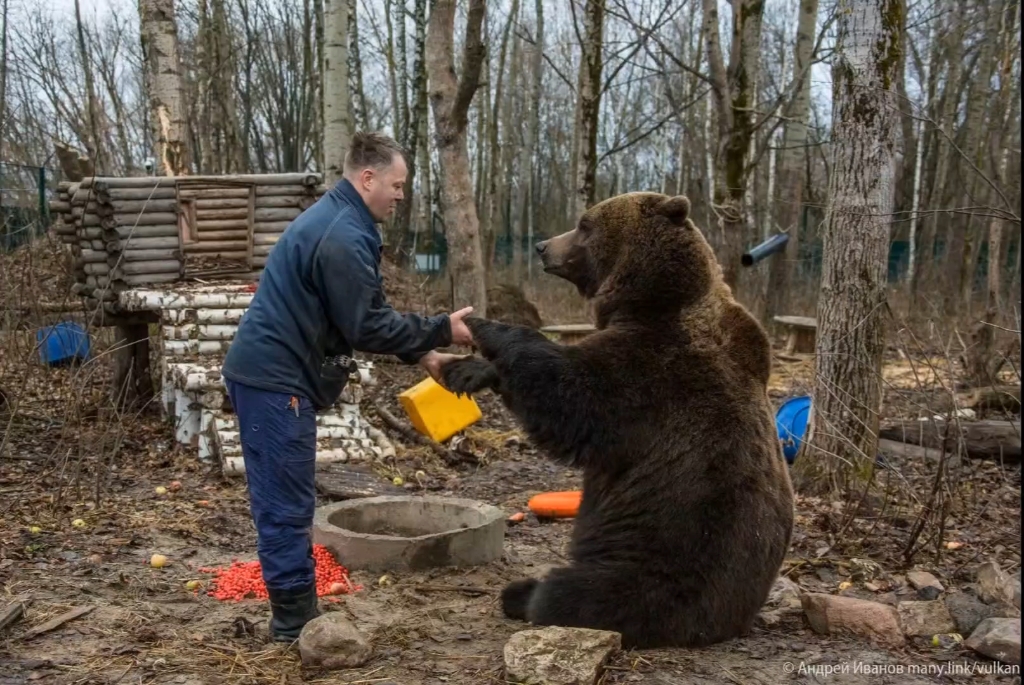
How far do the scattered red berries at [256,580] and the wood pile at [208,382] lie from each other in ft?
8.74

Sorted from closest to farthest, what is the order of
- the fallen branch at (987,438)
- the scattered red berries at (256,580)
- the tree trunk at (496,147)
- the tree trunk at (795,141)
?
the scattered red berries at (256,580) < the fallen branch at (987,438) < the tree trunk at (795,141) < the tree trunk at (496,147)

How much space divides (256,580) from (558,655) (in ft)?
7.18

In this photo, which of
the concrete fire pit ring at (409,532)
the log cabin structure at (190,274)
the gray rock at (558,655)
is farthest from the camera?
the log cabin structure at (190,274)

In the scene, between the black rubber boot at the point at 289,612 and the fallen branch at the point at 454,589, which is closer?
the black rubber boot at the point at 289,612

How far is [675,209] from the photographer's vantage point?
4270mm

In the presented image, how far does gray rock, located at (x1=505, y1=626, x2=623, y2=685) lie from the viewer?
3.58m

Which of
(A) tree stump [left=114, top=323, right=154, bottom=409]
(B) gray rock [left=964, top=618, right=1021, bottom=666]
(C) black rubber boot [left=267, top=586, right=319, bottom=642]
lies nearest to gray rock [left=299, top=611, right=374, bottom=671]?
(C) black rubber boot [left=267, top=586, right=319, bottom=642]

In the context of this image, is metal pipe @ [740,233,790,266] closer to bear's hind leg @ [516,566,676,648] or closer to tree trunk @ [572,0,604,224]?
tree trunk @ [572,0,604,224]

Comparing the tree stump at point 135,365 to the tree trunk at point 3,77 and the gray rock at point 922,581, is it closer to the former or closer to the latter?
the tree trunk at point 3,77

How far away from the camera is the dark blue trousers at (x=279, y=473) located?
13.4 ft

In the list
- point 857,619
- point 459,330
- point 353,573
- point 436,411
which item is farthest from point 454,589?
point 436,411

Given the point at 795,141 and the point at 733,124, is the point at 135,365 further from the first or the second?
the point at 795,141

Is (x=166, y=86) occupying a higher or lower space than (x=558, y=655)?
higher

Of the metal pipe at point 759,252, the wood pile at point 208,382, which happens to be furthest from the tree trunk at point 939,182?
the wood pile at point 208,382
